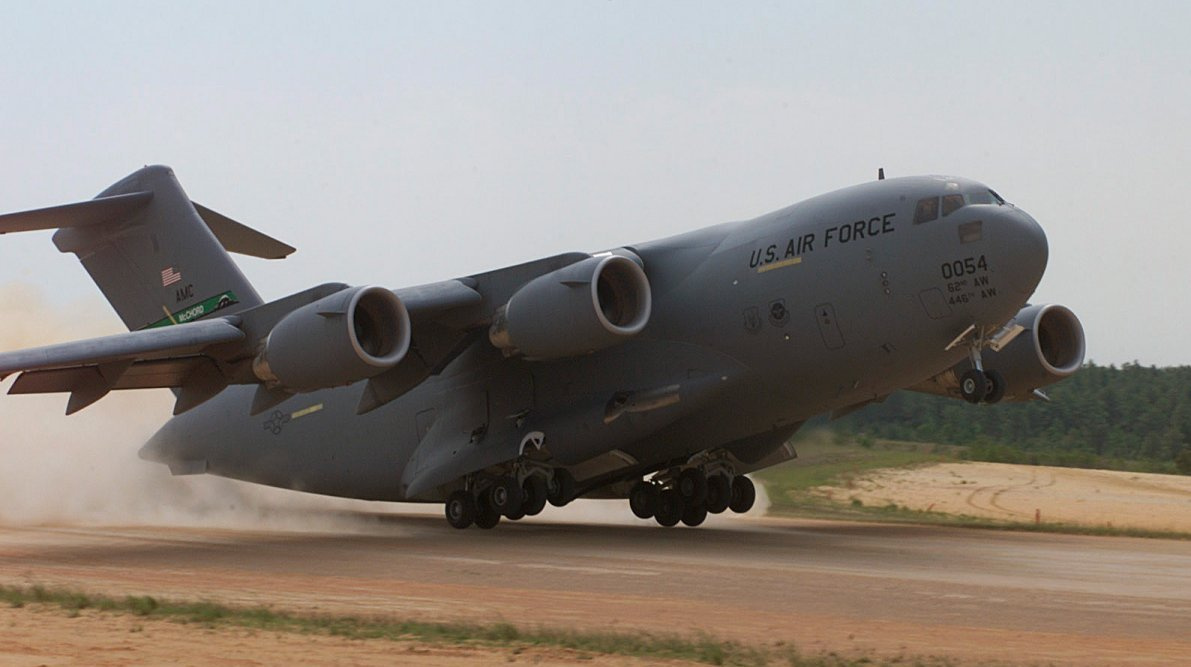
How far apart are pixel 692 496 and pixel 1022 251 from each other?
6253 mm

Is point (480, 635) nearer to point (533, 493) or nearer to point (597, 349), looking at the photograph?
point (597, 349)

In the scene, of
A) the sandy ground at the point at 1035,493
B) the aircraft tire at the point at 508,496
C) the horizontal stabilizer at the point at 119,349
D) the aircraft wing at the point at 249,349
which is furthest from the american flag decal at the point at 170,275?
the sandy ground at the point at 1035,493

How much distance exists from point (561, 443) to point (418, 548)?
2.30 metres

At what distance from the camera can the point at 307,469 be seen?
20344 millimetres

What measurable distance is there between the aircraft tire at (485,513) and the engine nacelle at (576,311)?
94.6 inches

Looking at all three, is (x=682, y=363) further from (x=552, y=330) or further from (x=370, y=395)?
(x=370, y=395)

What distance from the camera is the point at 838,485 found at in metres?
26.4

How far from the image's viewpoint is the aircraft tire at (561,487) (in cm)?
1784

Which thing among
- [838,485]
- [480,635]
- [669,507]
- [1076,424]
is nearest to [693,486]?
[669,507]

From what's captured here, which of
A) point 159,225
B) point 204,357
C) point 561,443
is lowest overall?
point 561,443

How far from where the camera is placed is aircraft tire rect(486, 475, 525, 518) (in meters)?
17.8

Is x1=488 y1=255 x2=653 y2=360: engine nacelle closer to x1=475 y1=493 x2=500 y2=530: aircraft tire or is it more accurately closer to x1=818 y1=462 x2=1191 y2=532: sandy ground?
x1=475 y1=493 x2=500 y2=530: aircraft tire

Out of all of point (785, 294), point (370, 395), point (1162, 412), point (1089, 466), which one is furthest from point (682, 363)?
point (1162, 412)

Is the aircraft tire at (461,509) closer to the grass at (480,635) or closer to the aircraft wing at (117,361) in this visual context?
the aircraft wing at (117,361)
